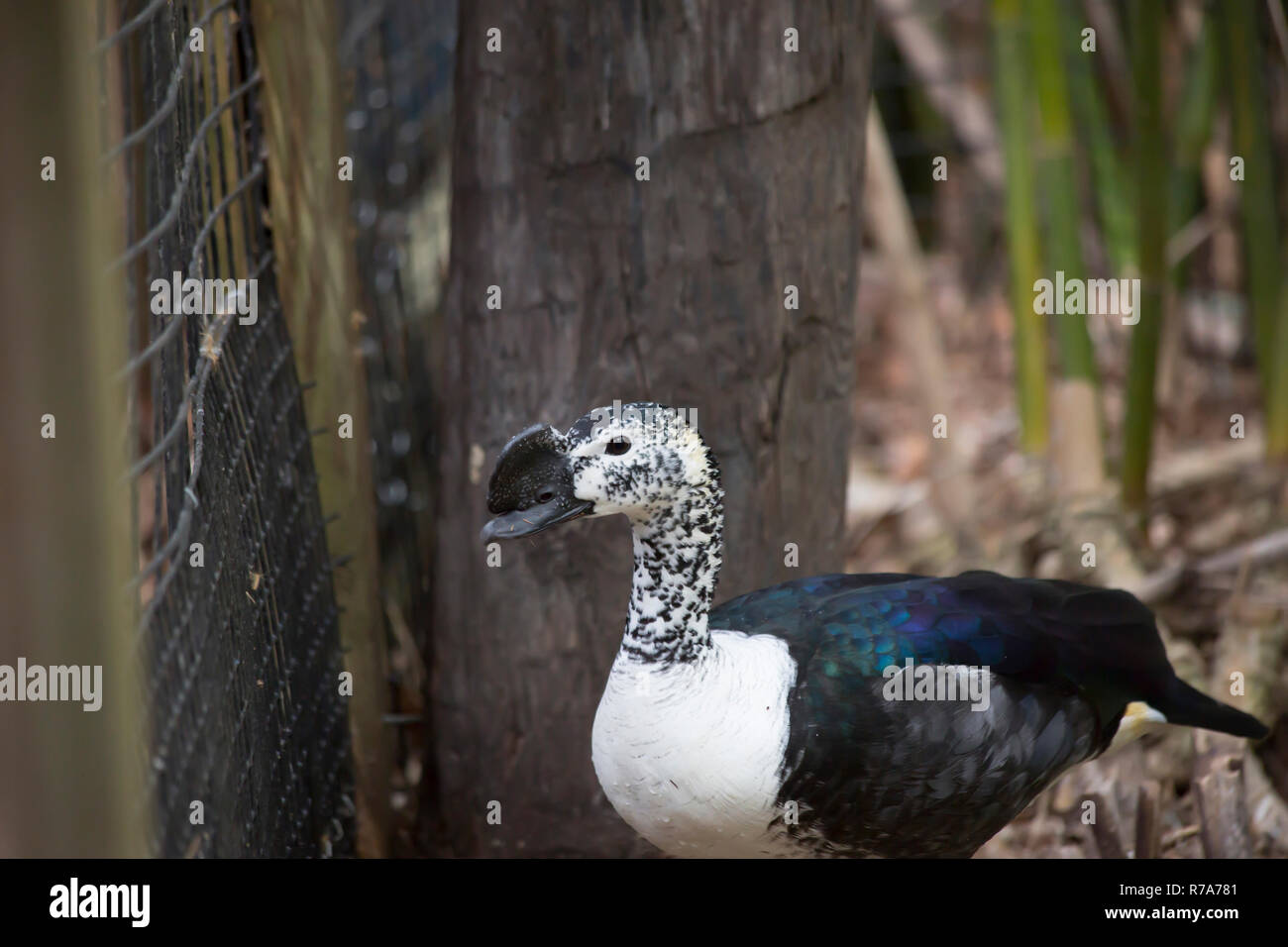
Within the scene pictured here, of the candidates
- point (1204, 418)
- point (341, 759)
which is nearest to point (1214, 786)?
point (341, 759)

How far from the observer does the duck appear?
1632 millimetres

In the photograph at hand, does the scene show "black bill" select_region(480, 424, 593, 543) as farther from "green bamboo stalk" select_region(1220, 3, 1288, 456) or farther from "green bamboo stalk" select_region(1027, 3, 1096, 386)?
"green bamboo stalk" select_region(1220, 3, 1288, 456)

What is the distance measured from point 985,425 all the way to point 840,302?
7.22ft

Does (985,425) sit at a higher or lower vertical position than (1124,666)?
higher

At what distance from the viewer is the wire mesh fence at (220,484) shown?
139cm

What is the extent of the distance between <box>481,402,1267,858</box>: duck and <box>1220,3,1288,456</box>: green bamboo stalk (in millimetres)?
1482

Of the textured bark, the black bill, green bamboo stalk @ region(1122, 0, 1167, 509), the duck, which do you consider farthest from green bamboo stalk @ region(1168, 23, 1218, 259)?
the black bill

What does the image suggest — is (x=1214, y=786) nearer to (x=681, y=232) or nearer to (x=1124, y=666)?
(x=1124, y=666)

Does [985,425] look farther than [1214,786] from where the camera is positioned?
Yes

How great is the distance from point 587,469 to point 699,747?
368 millimetres

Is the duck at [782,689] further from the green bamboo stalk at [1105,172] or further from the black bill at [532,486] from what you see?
the green bamboo stalk at [1105,172]
